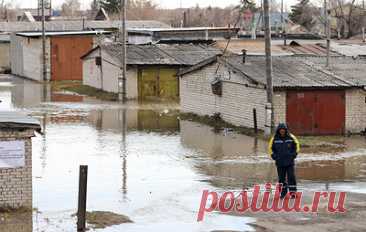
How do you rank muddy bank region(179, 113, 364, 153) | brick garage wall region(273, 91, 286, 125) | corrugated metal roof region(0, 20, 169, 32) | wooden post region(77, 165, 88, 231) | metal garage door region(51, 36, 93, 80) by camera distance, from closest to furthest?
wooden post region(77, 165, 88, 231), muddy bank region(179, 113, 364, 153), brick garage wall region(273, 91, 286, 125), metal garage door region(51, 36, 93, 80), corrugated metal roof region(0, 20, 169, 32)

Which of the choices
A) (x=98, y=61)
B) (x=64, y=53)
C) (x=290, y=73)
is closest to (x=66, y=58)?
(x=64, y=53)

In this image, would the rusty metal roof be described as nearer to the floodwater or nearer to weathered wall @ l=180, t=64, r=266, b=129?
weathered wall @ l=180, t=64, r=266, b=129

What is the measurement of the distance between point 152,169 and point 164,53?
1057 inches

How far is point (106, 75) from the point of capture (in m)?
50.4

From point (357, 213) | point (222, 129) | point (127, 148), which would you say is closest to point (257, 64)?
point (222, 129)

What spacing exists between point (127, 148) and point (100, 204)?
371 inches

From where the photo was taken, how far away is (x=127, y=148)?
25766 mm

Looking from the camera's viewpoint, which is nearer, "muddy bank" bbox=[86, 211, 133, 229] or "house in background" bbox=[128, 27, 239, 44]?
"muddy bank" bbox=[86, 211, 133, 229]

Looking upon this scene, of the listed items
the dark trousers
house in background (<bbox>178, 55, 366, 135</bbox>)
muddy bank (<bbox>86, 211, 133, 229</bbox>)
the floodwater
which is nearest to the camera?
muddy bank (<bbox>86, 211, 133, 229</bbox>)

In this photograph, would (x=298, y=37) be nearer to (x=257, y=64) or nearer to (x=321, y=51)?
(x=321, y=51)

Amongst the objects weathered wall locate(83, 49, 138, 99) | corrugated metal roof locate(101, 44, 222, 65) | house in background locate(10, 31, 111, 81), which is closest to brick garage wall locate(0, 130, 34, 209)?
corrugated metal roof locate(101, 44, 222, 65)

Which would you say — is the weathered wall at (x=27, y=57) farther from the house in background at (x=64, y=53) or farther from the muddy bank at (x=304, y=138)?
the muddy bank at (x=304, y=138)

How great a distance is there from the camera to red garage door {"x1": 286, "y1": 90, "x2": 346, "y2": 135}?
29.5 meters

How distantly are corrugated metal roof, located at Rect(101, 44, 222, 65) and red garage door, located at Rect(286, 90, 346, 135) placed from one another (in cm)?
1640
